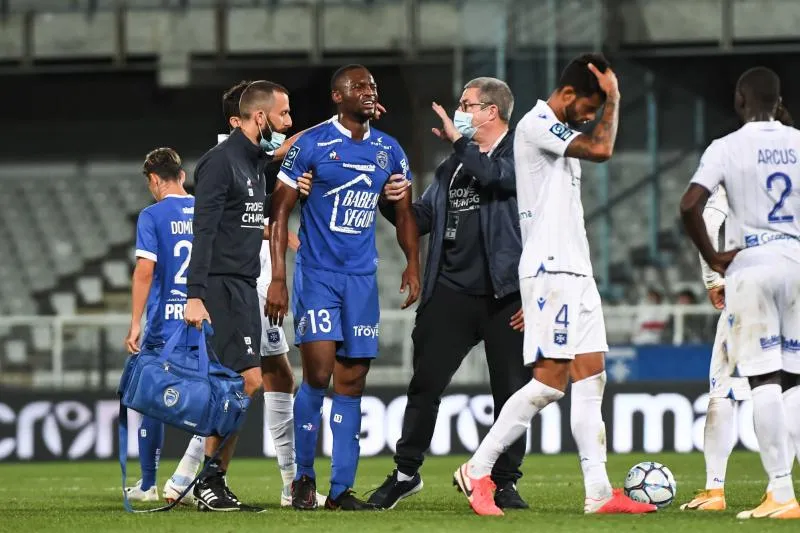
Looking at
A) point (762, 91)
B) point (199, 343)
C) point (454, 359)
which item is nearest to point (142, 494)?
point (199, 343)

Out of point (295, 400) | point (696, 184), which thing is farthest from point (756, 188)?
point (295, 400)

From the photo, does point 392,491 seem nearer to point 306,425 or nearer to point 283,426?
point 306,425

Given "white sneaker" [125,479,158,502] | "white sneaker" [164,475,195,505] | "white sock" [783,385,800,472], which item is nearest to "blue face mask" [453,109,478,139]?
Result: "white sock" [783,385,800,472]

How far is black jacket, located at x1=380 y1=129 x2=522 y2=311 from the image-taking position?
24.5ft

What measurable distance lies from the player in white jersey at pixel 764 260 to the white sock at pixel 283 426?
2.67 m

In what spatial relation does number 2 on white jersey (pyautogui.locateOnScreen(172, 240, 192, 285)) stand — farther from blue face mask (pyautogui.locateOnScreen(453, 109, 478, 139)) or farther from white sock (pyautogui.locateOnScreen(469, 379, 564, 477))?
white sock (pyautogui.locateOnScreen(469, 379, 564, 477))

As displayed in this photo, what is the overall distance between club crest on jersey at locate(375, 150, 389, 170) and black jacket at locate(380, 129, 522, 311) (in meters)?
0.30

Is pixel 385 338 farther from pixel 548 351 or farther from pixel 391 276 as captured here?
pixel 548 351

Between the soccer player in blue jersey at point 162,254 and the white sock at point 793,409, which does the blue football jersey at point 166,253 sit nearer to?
the soccer player in blue jersey at point 162,254

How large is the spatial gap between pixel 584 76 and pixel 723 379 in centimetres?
182

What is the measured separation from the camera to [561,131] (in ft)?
22.1

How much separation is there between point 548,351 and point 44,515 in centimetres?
275

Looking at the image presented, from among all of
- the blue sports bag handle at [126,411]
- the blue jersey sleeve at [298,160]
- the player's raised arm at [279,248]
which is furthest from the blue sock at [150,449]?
the blue jersey sleeve at [298,160]

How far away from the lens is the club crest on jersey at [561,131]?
22.0 feet
